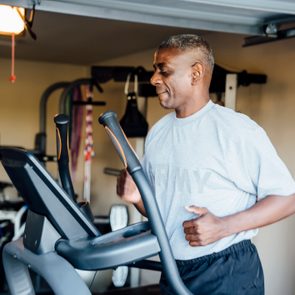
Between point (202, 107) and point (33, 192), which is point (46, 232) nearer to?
point (33, 192)

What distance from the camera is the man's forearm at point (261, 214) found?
1.46m

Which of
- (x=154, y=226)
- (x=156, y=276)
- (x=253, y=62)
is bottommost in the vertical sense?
(x=156, y=276)

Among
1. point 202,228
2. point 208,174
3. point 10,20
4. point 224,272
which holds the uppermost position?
point 10,20

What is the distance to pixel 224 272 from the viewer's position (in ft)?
5.26

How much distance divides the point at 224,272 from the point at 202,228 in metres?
0.29

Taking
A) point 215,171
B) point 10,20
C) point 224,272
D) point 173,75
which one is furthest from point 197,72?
point 10,20

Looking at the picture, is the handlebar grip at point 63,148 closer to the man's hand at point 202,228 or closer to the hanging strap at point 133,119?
the man's hand at point 202,228

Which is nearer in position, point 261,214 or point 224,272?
point 261,214

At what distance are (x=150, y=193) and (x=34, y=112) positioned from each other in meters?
5.06

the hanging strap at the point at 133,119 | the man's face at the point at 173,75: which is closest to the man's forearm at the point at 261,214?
the man's face at the point at 173,75

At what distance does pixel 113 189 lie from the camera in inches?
219

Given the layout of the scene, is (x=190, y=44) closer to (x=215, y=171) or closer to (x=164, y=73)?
(x=164, y=73)

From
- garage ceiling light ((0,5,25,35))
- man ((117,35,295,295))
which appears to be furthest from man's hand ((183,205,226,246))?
garage ceiling light ((0,5,25,35))

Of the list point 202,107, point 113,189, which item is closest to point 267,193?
point 202,107
